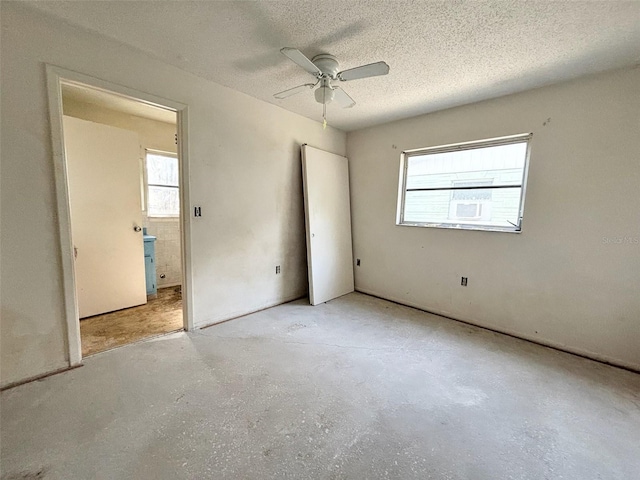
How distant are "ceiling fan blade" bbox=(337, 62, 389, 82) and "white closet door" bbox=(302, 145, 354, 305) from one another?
1549 millimetres

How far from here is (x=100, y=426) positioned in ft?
5.04

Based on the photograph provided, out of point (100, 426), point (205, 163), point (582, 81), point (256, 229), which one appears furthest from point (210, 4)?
point (582, 81)

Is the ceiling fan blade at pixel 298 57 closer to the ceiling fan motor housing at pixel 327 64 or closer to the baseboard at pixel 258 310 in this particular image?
the ceiling fan motor housing at pixel 327 64

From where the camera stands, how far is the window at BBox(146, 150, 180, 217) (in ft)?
13.4

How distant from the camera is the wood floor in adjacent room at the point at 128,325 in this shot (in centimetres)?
247

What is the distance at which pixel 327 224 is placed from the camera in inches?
148

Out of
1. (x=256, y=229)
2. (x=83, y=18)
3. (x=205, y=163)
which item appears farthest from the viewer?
(x=256, y=229)

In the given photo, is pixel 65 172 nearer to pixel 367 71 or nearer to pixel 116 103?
pixel 116 103

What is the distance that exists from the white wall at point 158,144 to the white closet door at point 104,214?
26.7 inches

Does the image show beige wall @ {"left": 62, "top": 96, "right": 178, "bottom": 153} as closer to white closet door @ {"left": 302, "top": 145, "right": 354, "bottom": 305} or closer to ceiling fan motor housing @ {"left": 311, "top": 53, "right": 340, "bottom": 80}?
white closet door @ {"left": 302, "top": 145, "right": 354, "bottom": 305}

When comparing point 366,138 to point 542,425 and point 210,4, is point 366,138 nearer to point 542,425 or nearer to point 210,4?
point 210,4

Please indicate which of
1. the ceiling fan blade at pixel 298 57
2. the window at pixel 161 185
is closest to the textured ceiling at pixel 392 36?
the ceiling fan blade at pixel 298 57

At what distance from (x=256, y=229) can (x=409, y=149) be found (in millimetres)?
2233

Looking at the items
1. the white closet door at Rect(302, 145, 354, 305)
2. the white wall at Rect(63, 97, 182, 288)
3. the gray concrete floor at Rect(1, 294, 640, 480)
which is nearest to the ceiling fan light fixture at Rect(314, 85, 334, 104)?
the white closet door at Rect(302, 145, 354, 305)
